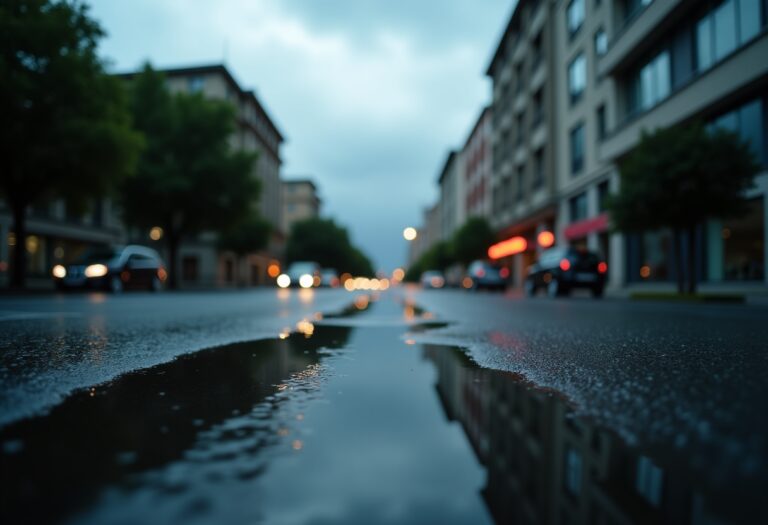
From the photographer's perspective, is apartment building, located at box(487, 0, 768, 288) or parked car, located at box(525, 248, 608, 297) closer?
apartment building, located at box(487, 0, 768, 288)

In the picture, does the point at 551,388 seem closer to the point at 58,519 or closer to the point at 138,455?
the point at 138,455

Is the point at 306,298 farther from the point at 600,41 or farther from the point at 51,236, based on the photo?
the point at 51,236

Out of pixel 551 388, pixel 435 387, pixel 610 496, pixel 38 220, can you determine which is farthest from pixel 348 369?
pixel 38 220

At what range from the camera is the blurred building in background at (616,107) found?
1497 cm

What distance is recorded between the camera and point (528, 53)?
110 feet

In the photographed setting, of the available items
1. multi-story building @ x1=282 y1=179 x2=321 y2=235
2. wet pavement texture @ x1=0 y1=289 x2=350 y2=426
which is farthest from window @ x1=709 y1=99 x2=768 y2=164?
multi-story building @ x1=282 y1=179 x2=321 y2=235

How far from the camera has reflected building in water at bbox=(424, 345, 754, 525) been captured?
100 cm

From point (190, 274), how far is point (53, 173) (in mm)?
32448

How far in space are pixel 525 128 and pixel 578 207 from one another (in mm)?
9473

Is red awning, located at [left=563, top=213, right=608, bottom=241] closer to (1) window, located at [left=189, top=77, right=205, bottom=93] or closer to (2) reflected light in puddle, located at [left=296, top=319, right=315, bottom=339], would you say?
(2) reflected light in puddle, located at [left=296, top=319, right=315, bottom=339]

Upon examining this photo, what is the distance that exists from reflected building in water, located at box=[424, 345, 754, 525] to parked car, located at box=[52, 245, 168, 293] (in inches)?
747

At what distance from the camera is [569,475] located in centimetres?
119

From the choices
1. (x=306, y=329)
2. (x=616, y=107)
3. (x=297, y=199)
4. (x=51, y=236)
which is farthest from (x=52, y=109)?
(x=297, y=199)

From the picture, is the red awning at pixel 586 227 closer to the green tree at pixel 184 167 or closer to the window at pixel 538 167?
the window at pixel 538 167
